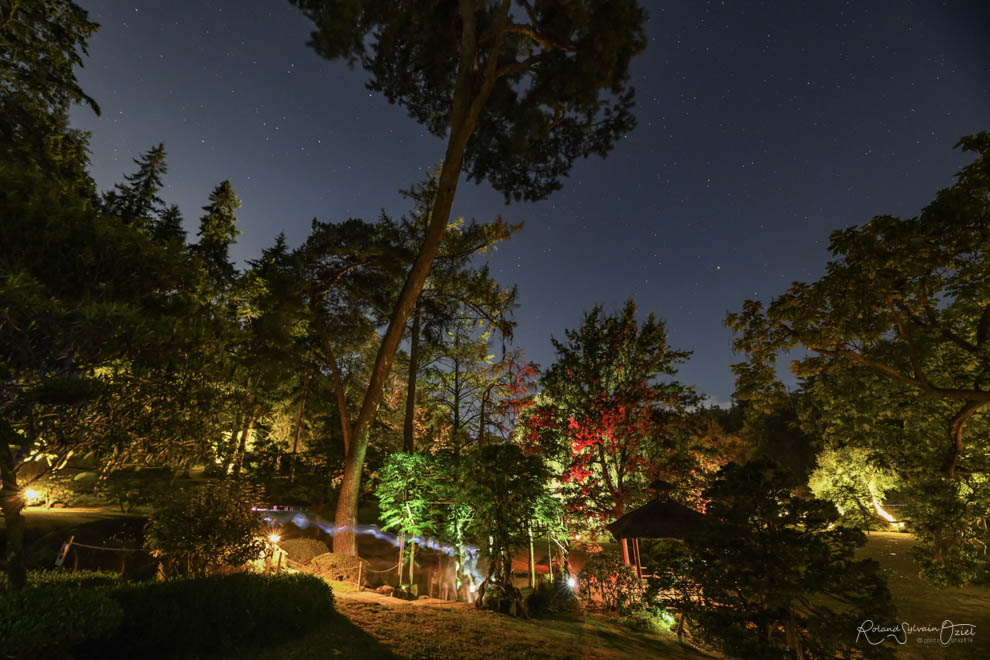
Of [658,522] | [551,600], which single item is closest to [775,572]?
[658,522]

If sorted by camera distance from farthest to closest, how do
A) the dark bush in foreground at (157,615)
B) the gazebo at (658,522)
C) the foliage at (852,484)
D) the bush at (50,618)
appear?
the foliage at (852,484), the gazebo at (658,522), the dark bush in foreground at (157,615), the bush at (50,618)

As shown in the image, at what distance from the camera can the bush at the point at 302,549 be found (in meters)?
12.9

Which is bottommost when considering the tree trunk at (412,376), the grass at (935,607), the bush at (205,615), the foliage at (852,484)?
the grass at (935,607)

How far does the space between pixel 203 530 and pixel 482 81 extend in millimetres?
12964

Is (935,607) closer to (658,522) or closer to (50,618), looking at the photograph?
(658,522)

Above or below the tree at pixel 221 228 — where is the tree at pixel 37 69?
below

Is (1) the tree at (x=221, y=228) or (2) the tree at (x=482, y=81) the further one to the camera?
(1) the tree at (x=221, y=228)

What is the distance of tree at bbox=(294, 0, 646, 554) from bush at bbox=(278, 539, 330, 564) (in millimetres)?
1539

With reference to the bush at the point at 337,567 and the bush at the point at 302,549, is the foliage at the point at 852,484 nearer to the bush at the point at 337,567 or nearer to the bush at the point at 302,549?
the bush at the point at 337,567

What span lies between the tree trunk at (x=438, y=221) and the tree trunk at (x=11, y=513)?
752 cm

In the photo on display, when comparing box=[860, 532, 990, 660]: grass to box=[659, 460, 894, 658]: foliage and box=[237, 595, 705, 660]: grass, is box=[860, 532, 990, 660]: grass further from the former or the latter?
box=[659, 460, 894, 658]: foliage

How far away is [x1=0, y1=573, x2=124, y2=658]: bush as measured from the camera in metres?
3.57

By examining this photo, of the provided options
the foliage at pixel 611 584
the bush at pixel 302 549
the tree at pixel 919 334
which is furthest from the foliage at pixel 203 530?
the tree at pixel 919 334

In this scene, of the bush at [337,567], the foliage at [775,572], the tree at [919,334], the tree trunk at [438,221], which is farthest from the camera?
the tree trunk at [438,221]
